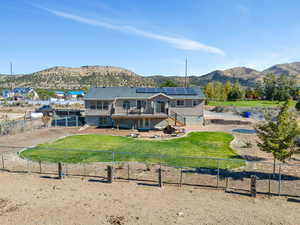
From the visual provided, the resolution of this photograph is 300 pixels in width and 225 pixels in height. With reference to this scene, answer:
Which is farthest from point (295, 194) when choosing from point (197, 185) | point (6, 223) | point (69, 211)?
point (6, 223)

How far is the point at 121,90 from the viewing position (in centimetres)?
3994

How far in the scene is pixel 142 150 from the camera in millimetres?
22312

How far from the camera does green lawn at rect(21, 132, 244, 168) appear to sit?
18438 mm

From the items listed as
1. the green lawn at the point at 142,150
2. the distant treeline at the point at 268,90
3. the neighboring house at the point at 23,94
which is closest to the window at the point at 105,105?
the green lawn at the point at 142,150

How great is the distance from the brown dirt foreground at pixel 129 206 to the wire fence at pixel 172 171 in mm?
980

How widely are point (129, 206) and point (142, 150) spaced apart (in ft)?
36.2

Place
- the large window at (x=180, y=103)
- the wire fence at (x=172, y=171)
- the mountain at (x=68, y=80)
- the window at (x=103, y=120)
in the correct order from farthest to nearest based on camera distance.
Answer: the mountain at (x=68, y=80), the large window at (x=180, y=103), the window at (x=103, y=120), the wire fence at (x=172, y=171)

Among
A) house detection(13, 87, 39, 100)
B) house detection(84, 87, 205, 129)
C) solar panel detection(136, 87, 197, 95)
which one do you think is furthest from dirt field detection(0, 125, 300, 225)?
house detection(13, 87, 39, 100)

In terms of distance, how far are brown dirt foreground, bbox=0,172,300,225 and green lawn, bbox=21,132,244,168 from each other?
2.94 m

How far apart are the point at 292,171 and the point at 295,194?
13.7 ft

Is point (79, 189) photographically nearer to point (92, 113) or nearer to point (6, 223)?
point (6, 223)

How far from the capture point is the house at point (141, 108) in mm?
36500

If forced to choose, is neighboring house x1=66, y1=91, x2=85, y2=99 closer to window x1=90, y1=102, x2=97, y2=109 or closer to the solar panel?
window x1=90, y1=102, x2=97, y2=109

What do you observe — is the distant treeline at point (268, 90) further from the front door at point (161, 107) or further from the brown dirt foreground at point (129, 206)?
the brown dirt foreground at point (129, 206)
